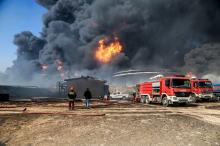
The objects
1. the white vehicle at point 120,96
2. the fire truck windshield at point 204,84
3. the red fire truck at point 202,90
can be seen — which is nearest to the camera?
the red fire truck at point 202,90

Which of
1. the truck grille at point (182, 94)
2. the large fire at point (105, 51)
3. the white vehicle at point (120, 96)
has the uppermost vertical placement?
the large fire at point (105, 51)

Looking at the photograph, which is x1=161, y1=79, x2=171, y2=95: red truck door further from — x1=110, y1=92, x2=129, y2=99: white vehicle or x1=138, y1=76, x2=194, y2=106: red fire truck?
x1=110, y1=92, x2=129, y2=99: white vehicle

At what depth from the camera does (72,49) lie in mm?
105812

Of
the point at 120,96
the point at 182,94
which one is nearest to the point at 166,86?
the point at 182,94

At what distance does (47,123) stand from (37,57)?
107 metres

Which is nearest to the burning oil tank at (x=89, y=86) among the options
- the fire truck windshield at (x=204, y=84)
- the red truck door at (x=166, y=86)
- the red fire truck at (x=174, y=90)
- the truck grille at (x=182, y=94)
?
the fire truck windshield at (x=204, y=84)

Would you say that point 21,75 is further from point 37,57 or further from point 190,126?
point 190,126

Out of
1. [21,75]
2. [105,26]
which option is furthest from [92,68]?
[21,75]

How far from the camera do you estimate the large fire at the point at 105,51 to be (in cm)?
9719

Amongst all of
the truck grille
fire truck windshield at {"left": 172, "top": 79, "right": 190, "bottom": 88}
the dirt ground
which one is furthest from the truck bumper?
the dirt ground

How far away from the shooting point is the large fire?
97.2 m

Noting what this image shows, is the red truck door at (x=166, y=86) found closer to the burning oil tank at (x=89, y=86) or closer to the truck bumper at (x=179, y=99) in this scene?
the truck bumper at (x=179, y=99)

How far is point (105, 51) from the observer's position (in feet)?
320

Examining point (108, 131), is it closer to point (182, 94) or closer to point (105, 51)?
point (182, 94)
